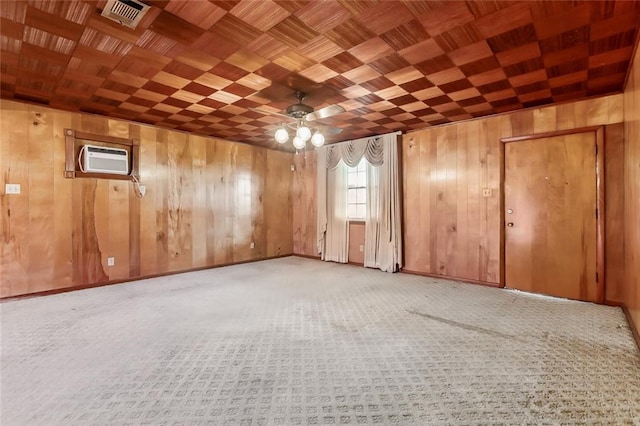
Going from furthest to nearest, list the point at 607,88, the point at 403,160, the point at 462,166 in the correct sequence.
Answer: the point at 403,160 → the point at 462,166 → the point at 607,88

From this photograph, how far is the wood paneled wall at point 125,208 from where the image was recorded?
3838 mm

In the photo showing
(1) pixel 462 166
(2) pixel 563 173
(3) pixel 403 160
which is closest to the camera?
(2) pixel 563 173

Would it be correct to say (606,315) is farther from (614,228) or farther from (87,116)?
(87,116)

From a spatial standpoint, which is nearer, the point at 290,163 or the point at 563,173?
the point at 563,173

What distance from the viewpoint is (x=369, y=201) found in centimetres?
573

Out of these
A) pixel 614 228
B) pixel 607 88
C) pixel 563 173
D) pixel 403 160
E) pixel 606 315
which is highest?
pixel 607 88

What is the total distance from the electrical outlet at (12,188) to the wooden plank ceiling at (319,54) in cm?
111

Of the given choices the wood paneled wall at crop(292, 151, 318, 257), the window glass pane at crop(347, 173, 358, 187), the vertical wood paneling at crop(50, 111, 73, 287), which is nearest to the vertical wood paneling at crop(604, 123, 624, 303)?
the window glass pane at crop(347, 173, 358, 187)

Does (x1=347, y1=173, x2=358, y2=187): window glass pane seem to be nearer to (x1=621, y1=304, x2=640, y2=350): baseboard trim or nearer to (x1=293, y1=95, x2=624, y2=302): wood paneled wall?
(x1=293, y1=95, x2=624, y2=302): wood paneled wall

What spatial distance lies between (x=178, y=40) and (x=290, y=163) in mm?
4738

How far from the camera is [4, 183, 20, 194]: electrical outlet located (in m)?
3.75

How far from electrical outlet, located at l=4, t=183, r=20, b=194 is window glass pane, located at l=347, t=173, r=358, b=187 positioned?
5.17 metres

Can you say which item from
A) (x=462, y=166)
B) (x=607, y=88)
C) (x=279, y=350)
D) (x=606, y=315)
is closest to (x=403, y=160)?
(x=462, y=166)

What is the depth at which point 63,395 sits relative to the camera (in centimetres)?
180
